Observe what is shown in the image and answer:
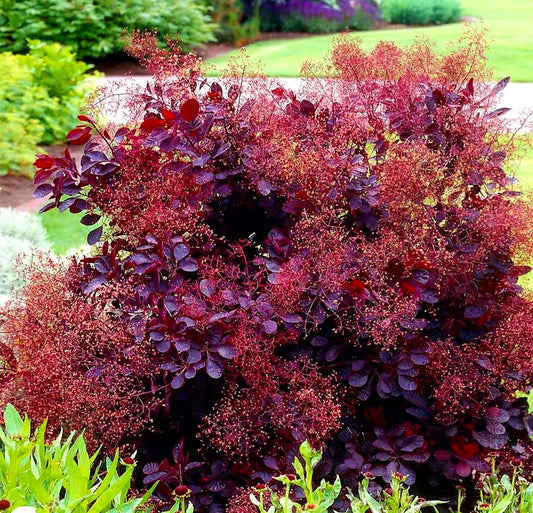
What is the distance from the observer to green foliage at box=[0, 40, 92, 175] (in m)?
7.39

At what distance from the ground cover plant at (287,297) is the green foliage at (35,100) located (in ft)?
15.5

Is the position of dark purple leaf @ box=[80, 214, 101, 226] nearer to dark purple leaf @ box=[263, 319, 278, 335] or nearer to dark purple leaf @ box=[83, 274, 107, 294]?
dark purple leaf @ box=[83, 274, 107, 294]

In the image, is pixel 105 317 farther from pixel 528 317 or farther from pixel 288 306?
pixel 528 317

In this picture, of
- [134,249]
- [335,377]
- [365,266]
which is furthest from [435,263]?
[134,249]

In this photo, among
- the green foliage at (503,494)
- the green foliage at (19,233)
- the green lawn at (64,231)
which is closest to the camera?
the green foliage at (503,494)

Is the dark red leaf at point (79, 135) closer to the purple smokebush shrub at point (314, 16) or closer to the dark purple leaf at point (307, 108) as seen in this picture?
the dark purple leaf at point (307, 108)

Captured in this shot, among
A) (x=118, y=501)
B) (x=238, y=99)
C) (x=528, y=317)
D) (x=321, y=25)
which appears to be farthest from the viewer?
(x=321, y=25)

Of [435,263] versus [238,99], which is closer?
[435,263]

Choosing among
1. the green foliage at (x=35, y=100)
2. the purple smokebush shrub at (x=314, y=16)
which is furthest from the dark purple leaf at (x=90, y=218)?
the purple smokebush shrub at (x=314, y=16)

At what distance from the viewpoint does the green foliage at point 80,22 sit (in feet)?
44.0

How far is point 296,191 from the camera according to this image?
276 centimetres

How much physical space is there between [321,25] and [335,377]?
54.0ft

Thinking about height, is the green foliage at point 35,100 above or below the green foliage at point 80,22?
above

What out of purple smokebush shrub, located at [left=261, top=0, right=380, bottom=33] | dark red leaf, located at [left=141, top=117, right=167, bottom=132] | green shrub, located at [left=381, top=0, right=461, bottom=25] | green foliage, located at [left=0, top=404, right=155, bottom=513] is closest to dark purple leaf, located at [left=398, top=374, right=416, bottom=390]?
green foliage, located at [left=0, top=404, right=155, bottom=513]
